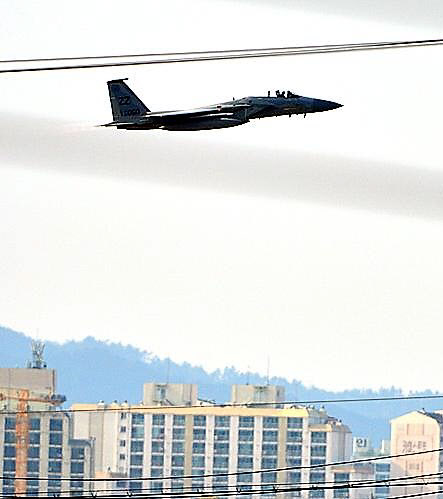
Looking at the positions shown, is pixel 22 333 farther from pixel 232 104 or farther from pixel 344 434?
pixel 232 104

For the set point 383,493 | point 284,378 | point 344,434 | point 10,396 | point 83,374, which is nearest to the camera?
point 10,396

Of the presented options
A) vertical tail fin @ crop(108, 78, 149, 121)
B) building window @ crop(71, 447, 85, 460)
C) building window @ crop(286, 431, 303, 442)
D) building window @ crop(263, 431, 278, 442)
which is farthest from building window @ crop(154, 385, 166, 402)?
vertical tail fin @ crop(108, 78, 149, 121)

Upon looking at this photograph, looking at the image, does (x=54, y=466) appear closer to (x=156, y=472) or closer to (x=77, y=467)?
(x=77, y=467)

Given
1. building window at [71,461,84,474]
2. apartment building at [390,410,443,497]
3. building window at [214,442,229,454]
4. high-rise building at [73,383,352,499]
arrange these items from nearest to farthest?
apartment building at [390,410,443,497]
building window at [214,442,229,454]
high-rise building at [73,383,352,499]
building window at [71,461,84,474]

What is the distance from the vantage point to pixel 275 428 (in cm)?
4603

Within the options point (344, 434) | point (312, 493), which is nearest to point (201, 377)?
point (312, 493)

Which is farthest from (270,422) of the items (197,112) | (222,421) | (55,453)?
(197,112)

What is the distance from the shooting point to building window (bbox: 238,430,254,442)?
147 feet

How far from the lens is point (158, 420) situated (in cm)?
4397

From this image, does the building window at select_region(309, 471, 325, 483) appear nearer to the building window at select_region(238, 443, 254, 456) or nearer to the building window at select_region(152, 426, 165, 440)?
the building window at select_region(238, 443, 254, 456)

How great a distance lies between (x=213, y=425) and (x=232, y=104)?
36.0 metres

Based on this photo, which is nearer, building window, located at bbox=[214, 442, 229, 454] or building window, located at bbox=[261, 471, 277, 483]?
building window, located at bbox=[214, 442, 229, 454]

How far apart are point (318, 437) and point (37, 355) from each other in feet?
63.2

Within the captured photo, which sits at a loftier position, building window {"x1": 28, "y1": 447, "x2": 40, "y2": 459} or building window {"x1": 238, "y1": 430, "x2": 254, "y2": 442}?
building window {"x1": 238, "y1": 430, "x2": 254, "y2": 442}
